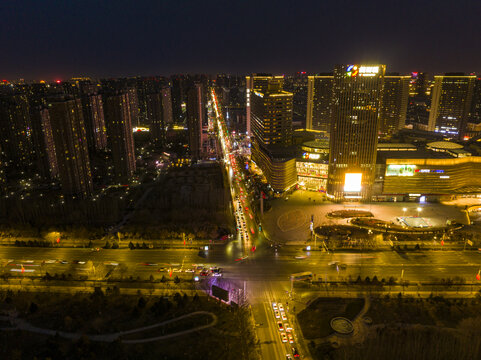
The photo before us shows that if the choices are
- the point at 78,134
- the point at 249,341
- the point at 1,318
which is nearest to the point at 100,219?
the point at 78,134

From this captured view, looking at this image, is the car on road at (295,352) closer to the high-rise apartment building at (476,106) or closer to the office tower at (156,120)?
the office tower at (156,120)

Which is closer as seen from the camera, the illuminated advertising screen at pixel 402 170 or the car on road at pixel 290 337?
the car on road at pixel 290 337

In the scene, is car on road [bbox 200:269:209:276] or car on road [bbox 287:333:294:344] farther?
car on road [bbox 200:269:209:276]

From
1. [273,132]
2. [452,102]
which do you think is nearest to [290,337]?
[273,132]

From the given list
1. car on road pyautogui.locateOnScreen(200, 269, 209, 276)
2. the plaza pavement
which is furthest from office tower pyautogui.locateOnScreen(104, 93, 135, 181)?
car on road pyautogui.locateOnScreen(200, 269, 209, 276)

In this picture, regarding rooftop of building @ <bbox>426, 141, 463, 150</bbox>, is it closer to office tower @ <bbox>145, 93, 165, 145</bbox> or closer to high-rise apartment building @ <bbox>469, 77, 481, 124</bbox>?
high-rise apartment building @ <bbox>469, 77, 481, 124</bbox>

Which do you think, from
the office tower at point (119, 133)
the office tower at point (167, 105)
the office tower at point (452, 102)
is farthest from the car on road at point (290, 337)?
the office tower at point (167, 105)

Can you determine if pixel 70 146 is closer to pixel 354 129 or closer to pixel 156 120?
pixel 156 120
